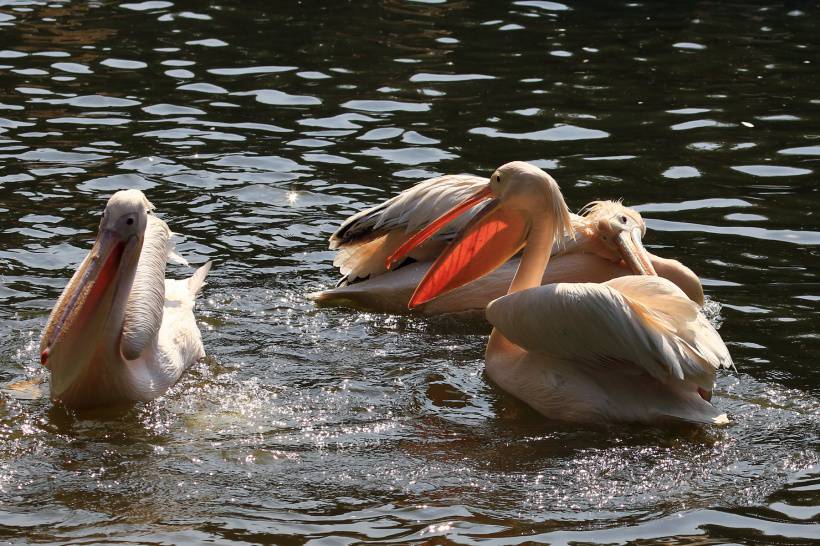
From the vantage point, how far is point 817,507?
390 cm

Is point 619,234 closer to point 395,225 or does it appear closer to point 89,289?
point 395,225

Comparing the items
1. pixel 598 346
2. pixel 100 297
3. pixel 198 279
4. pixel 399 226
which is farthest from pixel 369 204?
pixel 598 346

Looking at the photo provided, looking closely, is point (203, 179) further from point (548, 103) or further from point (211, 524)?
point (211, 524)

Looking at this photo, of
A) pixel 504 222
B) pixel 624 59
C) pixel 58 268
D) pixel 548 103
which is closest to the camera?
pixel 504 222

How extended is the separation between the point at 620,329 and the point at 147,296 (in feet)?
5.99

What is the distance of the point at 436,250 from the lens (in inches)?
232

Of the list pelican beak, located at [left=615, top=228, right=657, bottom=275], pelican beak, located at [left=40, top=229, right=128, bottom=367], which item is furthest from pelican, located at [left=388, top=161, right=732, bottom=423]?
pelican beak, located at [left=40, top=229, right=128, bottom=367]

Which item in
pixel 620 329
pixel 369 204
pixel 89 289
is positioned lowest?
pixel 369 204

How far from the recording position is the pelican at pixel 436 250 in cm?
560

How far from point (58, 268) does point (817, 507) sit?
11.8 ft

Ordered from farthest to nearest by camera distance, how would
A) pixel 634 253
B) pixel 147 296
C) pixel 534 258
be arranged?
1. pixel 634 253
2. pixel 534 258
3. pixel 147 296

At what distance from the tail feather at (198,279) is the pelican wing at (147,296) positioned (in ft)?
0.87

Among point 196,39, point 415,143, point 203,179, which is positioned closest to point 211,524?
point 203,179

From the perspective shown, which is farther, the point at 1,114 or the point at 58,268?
the point at 1,114
